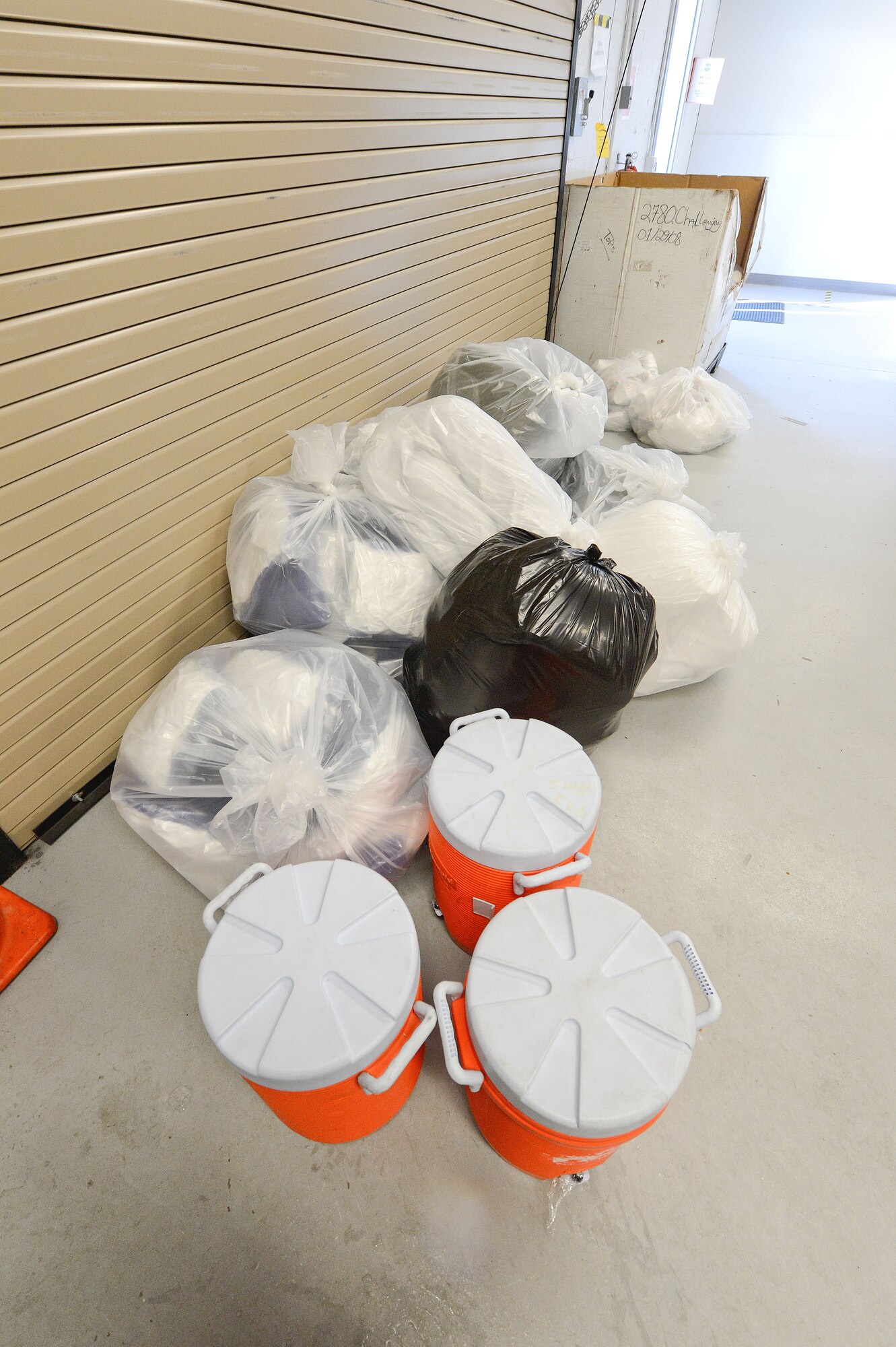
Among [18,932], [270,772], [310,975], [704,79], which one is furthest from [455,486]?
[704,79]

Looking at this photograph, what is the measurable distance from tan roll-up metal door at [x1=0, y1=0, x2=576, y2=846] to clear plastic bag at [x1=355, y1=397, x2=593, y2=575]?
40cm

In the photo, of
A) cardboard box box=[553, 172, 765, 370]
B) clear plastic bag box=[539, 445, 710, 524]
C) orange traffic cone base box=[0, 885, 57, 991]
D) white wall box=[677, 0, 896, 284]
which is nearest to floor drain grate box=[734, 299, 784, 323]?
white wall box=[677, 0, 896, 284]

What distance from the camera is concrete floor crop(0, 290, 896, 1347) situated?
2.73ft

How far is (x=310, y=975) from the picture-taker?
80 cm

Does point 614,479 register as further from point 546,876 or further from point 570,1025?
point 570,1025

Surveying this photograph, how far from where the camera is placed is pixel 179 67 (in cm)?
118

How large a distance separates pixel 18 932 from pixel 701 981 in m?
1.24

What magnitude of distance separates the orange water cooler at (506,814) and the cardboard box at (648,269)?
2903 mm

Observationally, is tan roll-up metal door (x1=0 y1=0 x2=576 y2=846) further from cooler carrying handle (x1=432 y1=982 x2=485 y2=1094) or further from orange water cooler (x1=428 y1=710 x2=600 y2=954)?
cooler carrying handle (x1=432 y1=982 x2=485 y2=1094)

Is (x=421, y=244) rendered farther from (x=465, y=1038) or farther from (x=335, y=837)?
(x=465, y=1038)

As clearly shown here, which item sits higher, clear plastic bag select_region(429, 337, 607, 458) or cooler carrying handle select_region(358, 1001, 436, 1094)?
clear plastic bag select_region(429, 337, 607, 458)

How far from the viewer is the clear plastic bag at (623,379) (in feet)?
10.0

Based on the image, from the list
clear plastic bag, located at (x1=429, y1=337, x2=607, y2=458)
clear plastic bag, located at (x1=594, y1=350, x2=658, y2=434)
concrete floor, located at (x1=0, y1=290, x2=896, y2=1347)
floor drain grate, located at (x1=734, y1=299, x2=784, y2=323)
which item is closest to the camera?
concrete floor, located at (x1=0, y1=290, x2=896, y2=1347)

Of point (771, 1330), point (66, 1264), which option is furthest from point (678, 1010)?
point (66, 1264)
